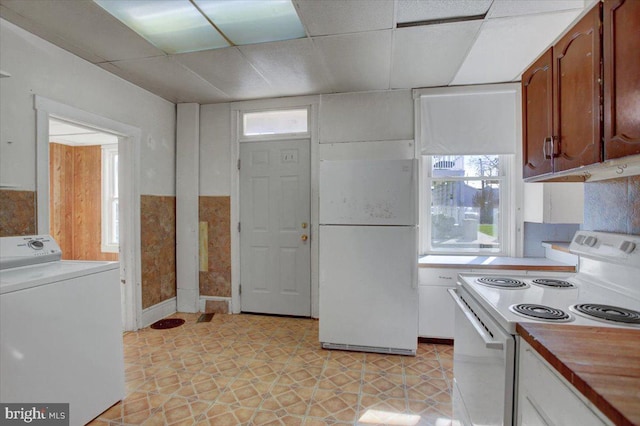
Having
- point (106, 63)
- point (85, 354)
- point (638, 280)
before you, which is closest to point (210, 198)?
point (106, 63)

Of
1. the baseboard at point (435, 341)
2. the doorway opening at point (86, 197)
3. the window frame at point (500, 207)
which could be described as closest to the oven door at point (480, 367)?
the baseboard at point (435, 341)

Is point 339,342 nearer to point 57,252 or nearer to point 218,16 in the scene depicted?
point 57,252

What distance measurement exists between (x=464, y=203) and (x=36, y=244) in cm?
382

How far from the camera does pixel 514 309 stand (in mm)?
1243

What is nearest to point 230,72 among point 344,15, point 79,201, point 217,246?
point 344,15

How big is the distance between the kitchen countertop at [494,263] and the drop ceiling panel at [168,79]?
2.93 metres

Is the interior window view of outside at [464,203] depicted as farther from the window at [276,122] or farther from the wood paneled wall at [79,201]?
the wood paneled wall at [79,201]

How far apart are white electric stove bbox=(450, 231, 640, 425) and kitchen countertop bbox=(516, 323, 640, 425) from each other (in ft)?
0.32

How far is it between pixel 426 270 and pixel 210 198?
269 centimetres

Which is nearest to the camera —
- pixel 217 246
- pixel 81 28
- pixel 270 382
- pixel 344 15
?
pixel 344 15

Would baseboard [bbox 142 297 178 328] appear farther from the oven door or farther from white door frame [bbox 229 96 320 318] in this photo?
the oven door

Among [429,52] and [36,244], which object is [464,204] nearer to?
[429,52]

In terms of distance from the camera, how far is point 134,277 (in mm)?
3285

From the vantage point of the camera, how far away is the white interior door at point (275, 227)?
3707mm
